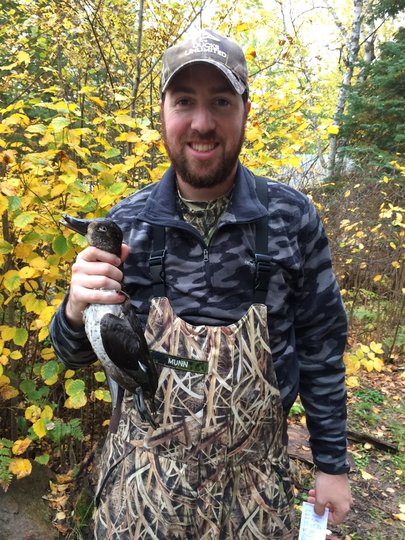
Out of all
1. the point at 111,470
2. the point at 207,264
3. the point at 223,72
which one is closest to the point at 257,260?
the point at 207,264

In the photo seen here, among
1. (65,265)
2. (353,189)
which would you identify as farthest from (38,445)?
(353,189)

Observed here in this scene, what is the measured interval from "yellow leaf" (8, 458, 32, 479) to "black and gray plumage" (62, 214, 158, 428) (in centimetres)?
184

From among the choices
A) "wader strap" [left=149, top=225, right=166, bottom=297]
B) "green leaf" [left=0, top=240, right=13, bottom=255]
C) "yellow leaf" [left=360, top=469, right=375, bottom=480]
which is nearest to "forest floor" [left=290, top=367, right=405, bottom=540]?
"yellow leaf" [left=360, top=469, right=375, bottom=480]

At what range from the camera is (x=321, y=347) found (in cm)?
205

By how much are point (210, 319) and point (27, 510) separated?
251 cm

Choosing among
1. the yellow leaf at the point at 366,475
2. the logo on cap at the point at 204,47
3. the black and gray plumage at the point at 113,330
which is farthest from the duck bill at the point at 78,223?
the yellow leaf at the point at 366,475

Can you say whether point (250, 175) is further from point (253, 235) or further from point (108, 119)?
point (108, 119)

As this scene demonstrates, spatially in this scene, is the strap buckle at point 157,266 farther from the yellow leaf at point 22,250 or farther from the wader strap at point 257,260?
the yellow leaf at point 22,250

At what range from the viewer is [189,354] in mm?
1695

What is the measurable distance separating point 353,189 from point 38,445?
7.80 metres

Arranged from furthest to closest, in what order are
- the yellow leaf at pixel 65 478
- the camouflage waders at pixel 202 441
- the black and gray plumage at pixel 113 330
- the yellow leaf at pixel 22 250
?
the yellow leaf at pixel 65 478 < the yellow leaf at pixel 22 250 < the camouflage waders at pixel 202 441 < the black and gray plumage at pixel 113 330

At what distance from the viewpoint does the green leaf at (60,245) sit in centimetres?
245

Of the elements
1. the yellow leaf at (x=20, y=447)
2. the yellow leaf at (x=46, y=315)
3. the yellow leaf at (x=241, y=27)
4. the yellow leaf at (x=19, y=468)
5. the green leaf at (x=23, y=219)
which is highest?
the yellow leaf at (x=241, y=27)

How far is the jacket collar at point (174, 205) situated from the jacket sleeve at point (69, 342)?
519 mm
